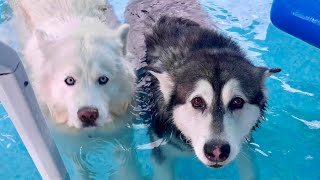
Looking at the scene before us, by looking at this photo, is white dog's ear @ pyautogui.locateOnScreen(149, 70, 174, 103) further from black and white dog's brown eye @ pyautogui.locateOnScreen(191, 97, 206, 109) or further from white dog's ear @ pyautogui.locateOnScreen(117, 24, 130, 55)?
white dog's ear @ pyautogui.locateOnScreen(117, 24, 130, 55)

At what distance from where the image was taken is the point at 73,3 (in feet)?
15.2

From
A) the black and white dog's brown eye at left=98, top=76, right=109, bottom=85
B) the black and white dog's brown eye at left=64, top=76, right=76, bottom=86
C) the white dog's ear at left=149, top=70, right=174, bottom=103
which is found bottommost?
the white dog's ear at left=149, top=70, right=174, bottom=103

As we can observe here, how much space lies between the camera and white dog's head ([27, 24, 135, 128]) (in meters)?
3.55

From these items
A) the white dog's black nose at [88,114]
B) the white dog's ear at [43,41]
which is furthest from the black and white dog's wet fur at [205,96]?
the white dog's ear at [43,41]

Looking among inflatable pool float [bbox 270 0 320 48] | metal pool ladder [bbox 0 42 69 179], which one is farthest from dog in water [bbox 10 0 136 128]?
inflatable pool float [bbox 270 0 320 48]

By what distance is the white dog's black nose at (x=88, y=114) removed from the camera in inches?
136

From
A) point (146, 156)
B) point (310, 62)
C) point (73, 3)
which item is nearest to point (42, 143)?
point (146, 156)

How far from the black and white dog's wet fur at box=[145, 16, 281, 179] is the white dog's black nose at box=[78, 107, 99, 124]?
57 centimetres

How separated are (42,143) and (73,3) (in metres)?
2.37

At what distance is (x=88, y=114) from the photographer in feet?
11.3

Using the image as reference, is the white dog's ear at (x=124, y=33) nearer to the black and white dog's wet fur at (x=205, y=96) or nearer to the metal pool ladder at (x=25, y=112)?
the black and white dog's wet fur at (x=205, y=96)

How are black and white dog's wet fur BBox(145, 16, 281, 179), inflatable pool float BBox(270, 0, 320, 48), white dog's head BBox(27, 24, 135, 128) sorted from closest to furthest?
1. black and white dog's wet fur BBox(145, 16, 281, 179)
2. white dog's head BBox(27, 24, 135, 128)
3. inflatable pool float BBox(270, 0, 320, 48)

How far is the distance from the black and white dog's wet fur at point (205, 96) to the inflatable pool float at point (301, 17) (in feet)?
3.90

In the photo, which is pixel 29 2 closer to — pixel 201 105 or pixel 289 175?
pixel 201 105
